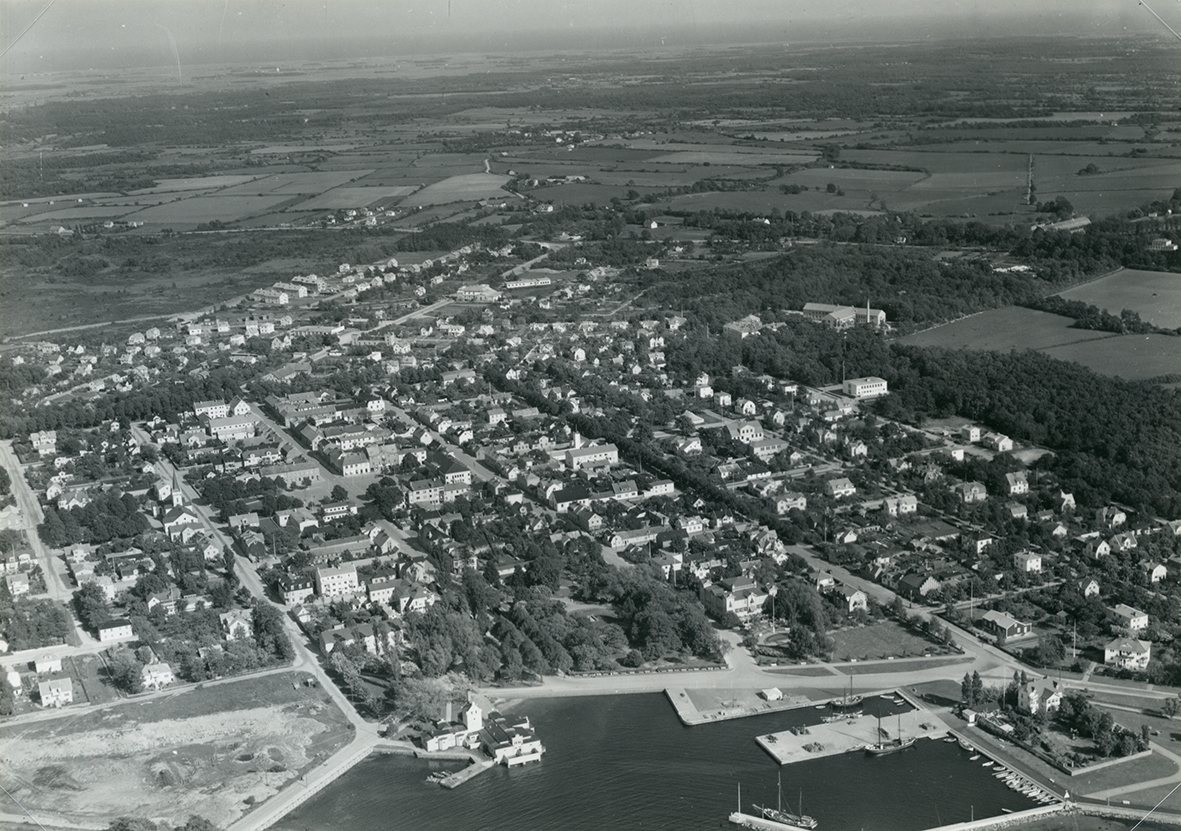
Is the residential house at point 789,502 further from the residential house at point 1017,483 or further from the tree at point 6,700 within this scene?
the tree at point 6,700

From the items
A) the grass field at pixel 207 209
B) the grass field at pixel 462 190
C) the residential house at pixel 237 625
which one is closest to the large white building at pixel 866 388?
the residential house at pixel 237 625

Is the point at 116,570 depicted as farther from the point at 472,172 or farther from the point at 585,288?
the point at 472,172

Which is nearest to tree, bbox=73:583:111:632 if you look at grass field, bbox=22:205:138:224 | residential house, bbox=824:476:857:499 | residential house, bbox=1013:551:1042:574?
residential house, bbox=824:476:857:499

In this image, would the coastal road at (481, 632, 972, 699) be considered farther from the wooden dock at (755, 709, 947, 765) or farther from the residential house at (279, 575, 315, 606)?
the residential house at (279, 575, 315, 606)

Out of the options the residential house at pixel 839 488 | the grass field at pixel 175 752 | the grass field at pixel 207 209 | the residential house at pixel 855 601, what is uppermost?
the grass field at pixel 207 209

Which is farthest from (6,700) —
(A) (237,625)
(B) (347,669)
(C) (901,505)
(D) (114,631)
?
(C) (901,505)

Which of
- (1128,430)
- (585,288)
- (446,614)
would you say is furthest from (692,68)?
(446,614)

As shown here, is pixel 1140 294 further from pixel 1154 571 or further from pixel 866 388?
pixel 1154 571
